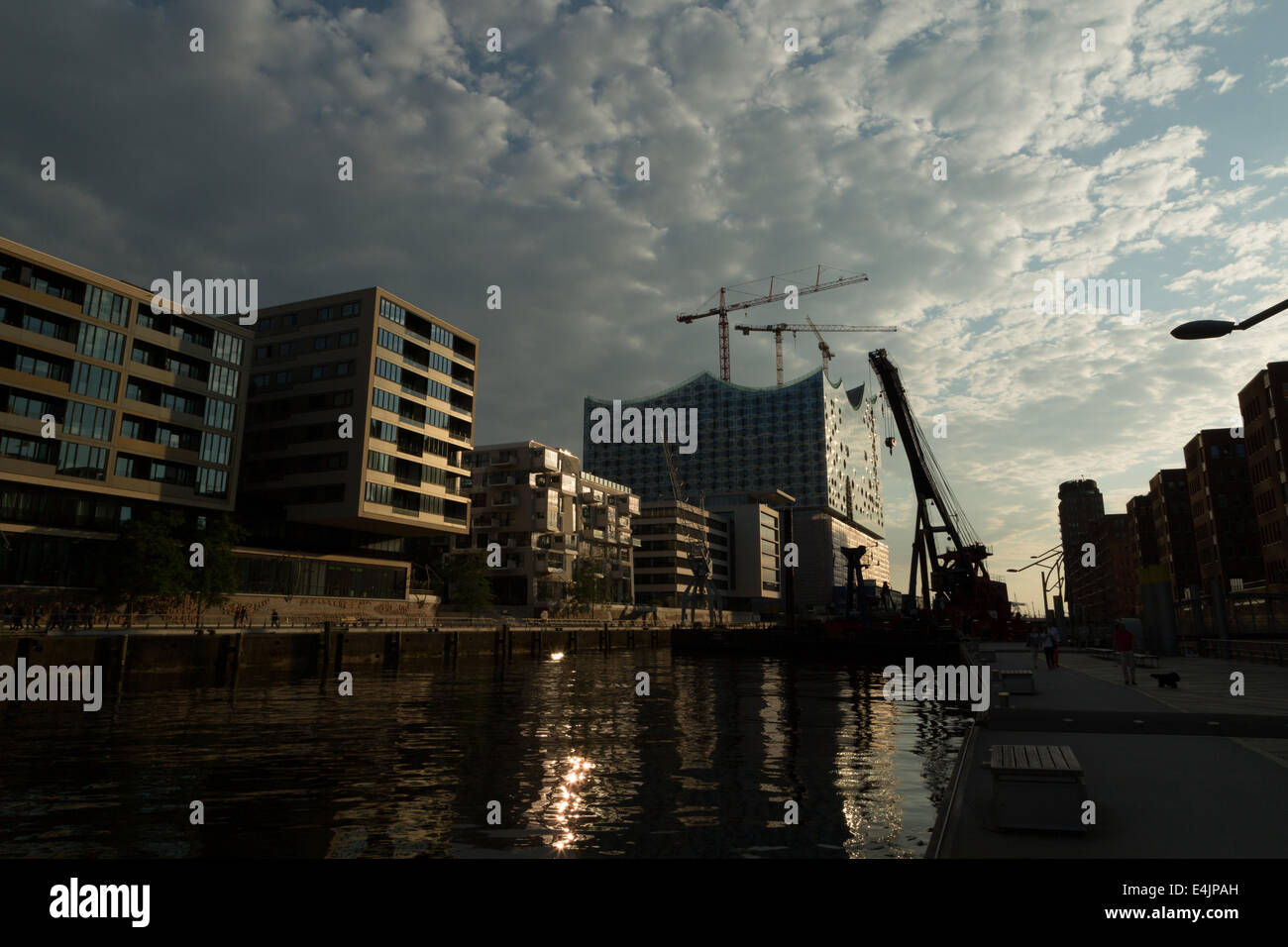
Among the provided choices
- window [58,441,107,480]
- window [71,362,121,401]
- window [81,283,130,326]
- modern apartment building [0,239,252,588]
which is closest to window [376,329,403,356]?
modern apartment building [0,239,252,588]

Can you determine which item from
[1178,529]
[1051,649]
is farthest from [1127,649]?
[1178,529]

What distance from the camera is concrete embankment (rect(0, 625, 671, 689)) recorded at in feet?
124

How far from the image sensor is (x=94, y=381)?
6303cm

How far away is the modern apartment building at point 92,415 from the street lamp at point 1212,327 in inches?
2763

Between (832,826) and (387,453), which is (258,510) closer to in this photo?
(387,453)

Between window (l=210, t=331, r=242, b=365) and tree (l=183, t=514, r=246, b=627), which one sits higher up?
window (l=210, t=331, r=242, b=365)

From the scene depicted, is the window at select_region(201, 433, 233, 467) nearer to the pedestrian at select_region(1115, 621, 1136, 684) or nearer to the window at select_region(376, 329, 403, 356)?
the window at select_region(376, 329, 403, 356)

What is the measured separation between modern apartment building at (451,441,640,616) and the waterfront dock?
94.1 meters

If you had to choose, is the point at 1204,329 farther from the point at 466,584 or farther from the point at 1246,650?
the point at 466,584

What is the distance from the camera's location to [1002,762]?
881 centimetres

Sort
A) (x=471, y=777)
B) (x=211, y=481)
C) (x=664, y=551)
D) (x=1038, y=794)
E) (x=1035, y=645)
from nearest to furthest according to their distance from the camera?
(x=1038, y=794)
(x=471, y=777)
(x=1035, y=645)
(x=211, y=481)
(x=664, y=551)

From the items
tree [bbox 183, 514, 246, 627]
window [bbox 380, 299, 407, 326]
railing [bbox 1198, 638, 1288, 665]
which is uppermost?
window [bbox 380, 299, 407, 326]

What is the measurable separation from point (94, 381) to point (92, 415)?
277 cm

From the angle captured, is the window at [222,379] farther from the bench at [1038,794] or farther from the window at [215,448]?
the bench at [1038,794]
